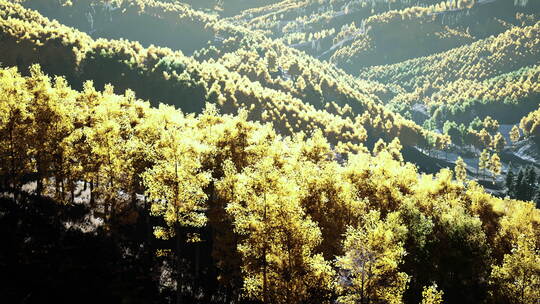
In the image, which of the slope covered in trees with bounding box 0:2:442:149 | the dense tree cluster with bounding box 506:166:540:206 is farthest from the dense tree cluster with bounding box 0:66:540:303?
the dense tree cluster with bounding box 506:166:540:206

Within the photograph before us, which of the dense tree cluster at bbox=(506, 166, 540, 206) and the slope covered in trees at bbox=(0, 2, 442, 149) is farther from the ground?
the slope covered in trees at bbox=(0, 2, 442, 149)

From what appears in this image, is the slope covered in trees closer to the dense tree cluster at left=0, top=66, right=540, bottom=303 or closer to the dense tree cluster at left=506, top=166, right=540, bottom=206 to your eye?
the dense tree cluster at left=506, top=166, right=540, bottom=206

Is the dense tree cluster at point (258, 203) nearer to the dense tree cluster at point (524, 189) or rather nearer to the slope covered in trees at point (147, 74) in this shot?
the slope covered in trees at point (147, 74)

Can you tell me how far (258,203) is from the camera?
3042 cm

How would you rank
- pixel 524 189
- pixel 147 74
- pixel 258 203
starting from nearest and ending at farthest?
pixel 258 203
pixel 147 74
pixel 524 189

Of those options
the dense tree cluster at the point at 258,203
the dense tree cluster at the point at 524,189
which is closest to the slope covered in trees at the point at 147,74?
the dense tree cluster at the point at 524,189

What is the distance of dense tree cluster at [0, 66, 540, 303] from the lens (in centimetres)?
3114

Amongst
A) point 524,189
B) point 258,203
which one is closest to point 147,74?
point 258,203

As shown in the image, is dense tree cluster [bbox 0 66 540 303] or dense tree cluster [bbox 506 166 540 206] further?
dense tree cluster [bbox 506 166 540 206]

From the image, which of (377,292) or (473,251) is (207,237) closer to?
(377,292)

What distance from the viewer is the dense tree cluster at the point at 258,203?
3114 centimetres

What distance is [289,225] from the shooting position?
3039cm

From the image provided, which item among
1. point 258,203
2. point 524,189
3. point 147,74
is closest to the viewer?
point 258,203

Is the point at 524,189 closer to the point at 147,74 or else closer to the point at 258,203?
the point at 147,74
